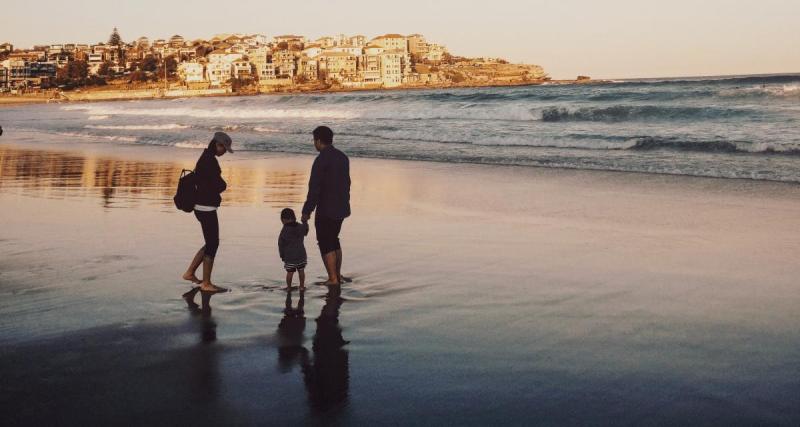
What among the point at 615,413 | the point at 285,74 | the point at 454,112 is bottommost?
the point at 615,413

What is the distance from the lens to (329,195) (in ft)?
24.3

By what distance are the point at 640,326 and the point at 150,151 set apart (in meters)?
21.5

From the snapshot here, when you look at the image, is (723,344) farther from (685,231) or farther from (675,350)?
(685,231)

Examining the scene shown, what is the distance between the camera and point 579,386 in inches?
190

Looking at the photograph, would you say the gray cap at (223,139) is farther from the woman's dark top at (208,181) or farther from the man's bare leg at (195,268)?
the man's bare leg at (195,268)

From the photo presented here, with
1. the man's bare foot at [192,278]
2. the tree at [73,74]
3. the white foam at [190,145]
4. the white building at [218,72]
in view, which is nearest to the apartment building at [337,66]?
the white building at [218,72]

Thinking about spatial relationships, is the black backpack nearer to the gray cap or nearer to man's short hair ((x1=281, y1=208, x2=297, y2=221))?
the gray cap

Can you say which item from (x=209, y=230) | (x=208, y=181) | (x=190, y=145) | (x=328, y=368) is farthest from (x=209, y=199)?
(x=190, y=145)

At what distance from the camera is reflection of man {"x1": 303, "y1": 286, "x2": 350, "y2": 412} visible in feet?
15.3

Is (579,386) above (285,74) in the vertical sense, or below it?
below

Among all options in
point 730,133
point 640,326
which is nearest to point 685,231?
point 640,326

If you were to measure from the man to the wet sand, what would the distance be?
34 centimetres

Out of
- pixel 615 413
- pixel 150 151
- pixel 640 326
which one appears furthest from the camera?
pixel 150 151

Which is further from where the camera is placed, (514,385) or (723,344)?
(723,344)
